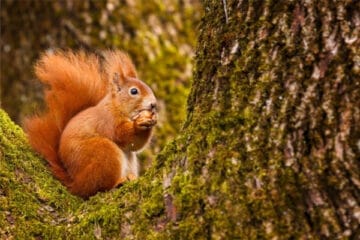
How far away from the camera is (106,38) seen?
5.46 m

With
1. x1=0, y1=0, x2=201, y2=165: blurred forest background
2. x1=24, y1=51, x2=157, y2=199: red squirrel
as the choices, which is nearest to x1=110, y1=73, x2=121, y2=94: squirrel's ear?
x1=24, y1=51, x2=157, y2=199: red squirrel

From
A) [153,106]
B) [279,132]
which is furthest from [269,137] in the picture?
[153,106]

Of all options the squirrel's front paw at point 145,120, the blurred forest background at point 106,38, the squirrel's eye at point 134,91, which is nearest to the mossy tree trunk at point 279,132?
the squirrel's front paw at point 145,120

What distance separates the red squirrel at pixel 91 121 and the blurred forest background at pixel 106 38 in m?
1.91

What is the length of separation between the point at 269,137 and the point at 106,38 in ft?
12.0

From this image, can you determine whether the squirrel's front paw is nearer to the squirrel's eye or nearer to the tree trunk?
the squirrel's eye

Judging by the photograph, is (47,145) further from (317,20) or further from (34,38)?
(34,38)

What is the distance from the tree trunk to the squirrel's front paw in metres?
1.06

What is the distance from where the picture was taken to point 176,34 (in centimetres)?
568

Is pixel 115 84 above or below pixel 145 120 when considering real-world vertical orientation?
above

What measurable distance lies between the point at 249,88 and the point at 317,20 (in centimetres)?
25

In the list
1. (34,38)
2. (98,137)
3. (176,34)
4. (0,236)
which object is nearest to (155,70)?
(176,34)

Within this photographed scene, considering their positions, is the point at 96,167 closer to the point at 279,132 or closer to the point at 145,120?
the point at 145,120

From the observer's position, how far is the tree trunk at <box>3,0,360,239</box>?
1.88 meters
